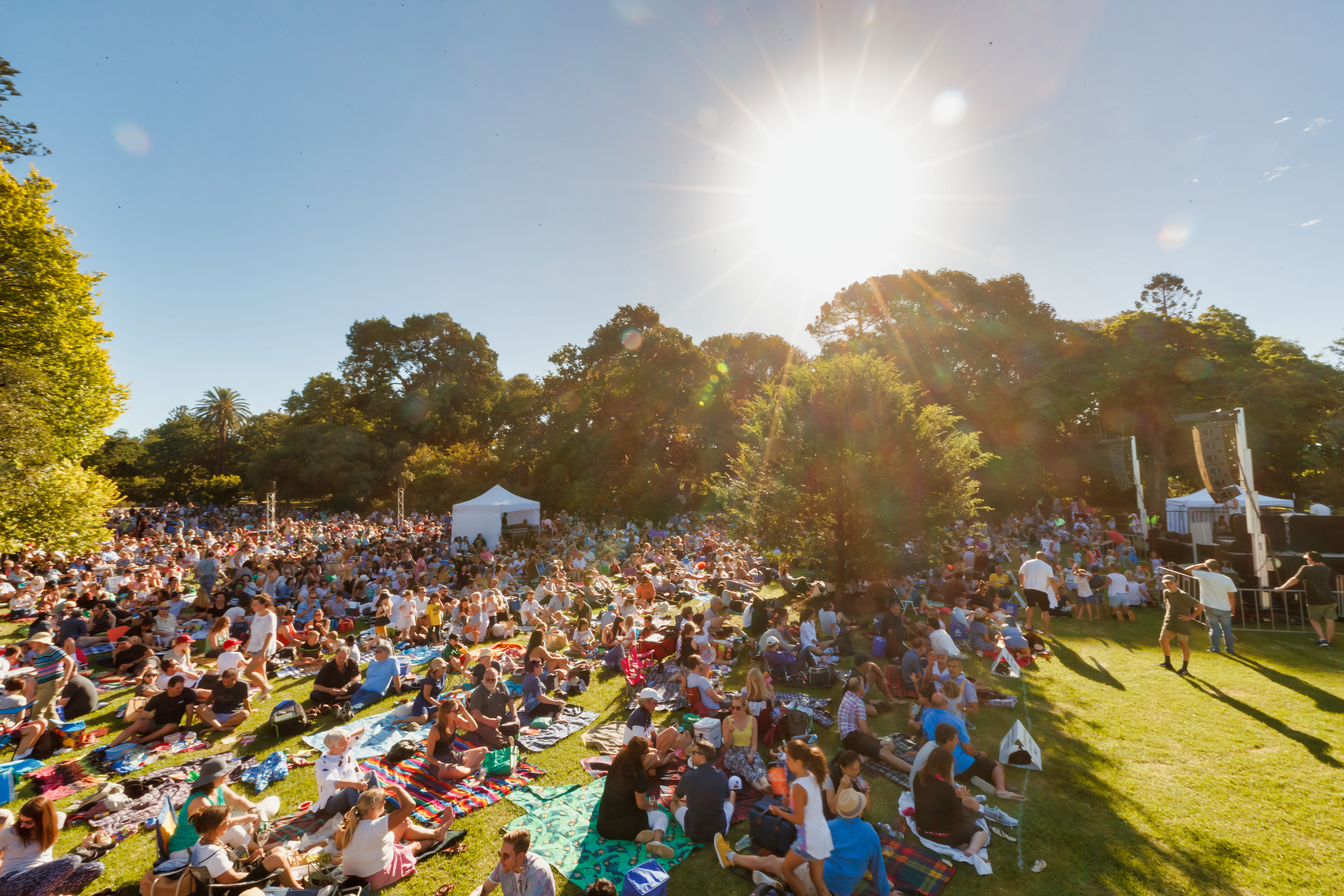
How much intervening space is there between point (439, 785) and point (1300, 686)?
13.0m

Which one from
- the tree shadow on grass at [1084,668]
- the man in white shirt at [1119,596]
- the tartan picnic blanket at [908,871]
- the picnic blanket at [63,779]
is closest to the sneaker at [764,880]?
the tartan picnic blanket at [908,871]

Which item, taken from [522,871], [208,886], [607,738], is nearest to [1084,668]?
[607,738]

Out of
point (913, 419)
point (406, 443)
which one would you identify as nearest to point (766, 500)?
point (913, 419)

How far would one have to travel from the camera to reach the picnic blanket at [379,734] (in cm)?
736

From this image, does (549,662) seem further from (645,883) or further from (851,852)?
(851,852)

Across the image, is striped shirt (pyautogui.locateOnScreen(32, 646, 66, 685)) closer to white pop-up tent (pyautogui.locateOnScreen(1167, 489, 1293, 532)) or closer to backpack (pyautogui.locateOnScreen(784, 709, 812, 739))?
backpack (pyautogui.locateOnScreen(784, 709, 812, 739))

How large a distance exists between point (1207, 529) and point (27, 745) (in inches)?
1167

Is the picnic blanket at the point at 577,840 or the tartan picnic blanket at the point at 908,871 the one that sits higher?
the tartan picnic blanket at the point at 908,871

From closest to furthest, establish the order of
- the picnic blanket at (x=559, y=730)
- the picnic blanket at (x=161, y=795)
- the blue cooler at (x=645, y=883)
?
the blue cooler at (x=645, y=883) → the picnic blanket at (x=161, y=795) → the picnic blanket at (x=559, y=730)

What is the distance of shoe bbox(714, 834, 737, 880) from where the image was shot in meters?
5.01

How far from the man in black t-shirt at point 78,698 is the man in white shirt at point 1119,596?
65.9ft

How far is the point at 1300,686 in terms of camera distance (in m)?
8.76

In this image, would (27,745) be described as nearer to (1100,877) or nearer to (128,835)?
(128,835)

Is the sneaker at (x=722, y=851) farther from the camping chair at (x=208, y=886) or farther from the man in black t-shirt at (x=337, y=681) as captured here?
the man in black t-shirt at (x=337, y=681)
